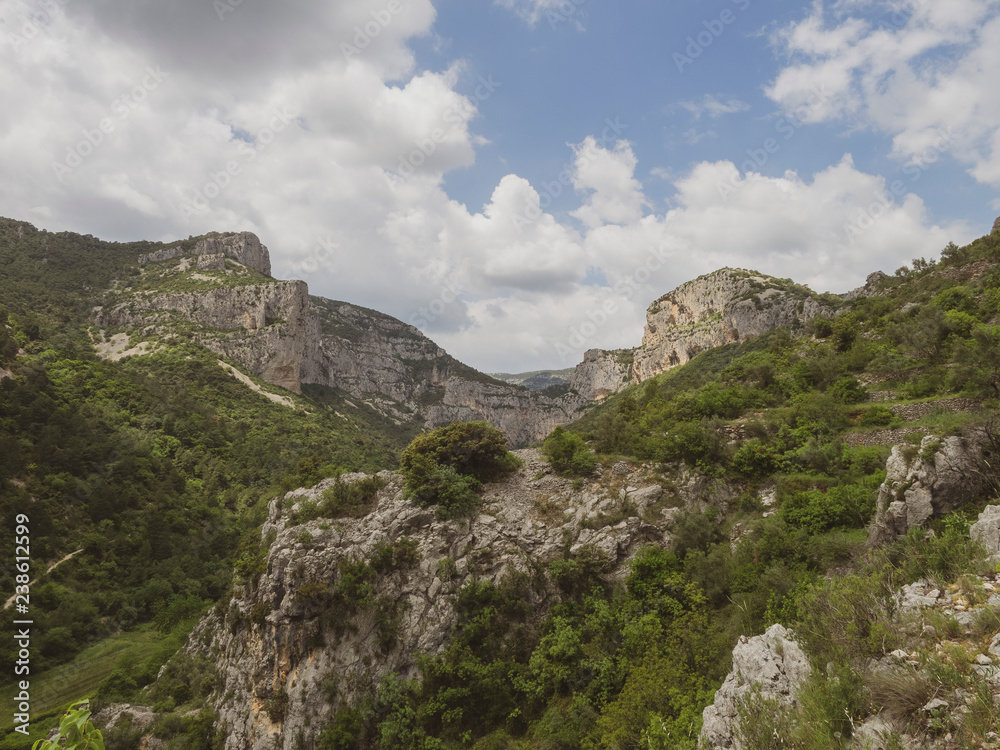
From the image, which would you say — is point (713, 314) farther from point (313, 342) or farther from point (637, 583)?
point (313, 342)

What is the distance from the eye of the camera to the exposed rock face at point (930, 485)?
8.41 m

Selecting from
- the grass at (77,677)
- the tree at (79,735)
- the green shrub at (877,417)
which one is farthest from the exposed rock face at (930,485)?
the grass at (77,677)

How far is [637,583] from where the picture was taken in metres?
13.4

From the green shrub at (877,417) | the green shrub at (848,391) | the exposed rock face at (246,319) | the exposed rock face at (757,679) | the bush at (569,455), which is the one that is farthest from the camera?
the exposed rock face at (246,319)

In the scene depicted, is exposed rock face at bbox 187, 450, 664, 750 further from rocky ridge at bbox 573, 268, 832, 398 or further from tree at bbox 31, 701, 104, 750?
rocky ridge at bbox 573, 268, 832, 398

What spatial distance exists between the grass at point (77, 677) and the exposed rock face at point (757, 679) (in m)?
27.7

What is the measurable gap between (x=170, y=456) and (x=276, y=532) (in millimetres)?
43806

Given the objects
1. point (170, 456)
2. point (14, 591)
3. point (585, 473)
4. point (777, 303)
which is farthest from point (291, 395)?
point (777, 303)

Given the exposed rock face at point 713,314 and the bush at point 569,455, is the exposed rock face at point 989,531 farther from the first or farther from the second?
the exposed rock face at point 713,314

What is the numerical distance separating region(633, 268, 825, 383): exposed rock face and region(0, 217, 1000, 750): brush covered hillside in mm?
52114

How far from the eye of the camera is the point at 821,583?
355 inches

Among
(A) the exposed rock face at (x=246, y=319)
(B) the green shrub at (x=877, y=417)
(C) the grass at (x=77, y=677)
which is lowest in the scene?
(C) the grass at (x=77, y=677)

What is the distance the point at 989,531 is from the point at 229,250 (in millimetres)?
133482

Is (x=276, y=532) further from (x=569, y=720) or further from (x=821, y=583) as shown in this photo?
(x=821, y=583)
